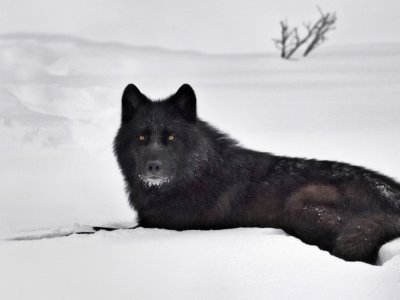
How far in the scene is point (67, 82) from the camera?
46.9 ft

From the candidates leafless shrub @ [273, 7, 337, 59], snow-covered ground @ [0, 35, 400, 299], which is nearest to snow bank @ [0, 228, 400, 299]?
snow-covered ground @ [0, 35, 400, 299]

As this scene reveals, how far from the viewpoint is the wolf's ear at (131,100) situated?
20.9ft

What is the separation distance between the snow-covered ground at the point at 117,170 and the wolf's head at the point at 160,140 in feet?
1.98

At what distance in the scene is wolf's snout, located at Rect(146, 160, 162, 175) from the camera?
5898mm

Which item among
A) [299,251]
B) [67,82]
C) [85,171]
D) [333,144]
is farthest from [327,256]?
[67,82]

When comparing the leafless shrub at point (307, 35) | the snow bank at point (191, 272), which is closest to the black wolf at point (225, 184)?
the snow bank at point (191, 272)

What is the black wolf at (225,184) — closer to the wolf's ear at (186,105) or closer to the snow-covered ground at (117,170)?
the wolf's ear at (186,105)

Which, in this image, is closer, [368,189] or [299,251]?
[299,251]

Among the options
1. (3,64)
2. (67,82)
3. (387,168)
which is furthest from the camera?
(3,64)

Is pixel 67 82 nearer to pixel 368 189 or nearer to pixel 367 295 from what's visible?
pixel 368 189

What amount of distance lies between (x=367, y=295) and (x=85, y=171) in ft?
19.4

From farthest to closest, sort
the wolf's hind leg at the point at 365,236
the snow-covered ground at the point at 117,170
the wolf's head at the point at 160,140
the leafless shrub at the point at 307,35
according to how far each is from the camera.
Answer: the leafless shrub at the point at 307,35 < the wolf's head at the point at 160,140 < the wolf's hind leg at the point at 365,236 < the snow-covered ground at the point at 117,170

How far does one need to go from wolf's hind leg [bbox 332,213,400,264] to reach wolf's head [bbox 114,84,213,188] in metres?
1.48

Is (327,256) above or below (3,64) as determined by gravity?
below
